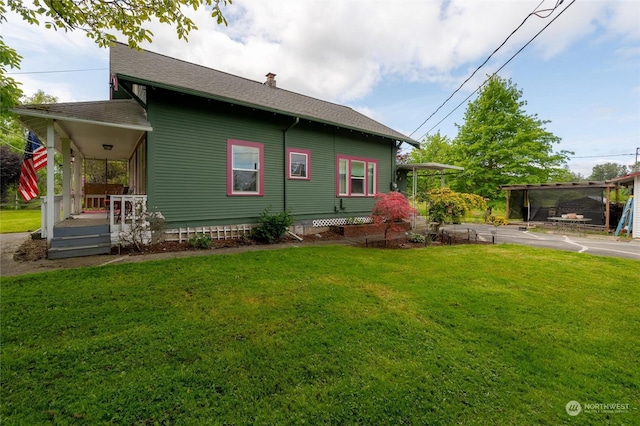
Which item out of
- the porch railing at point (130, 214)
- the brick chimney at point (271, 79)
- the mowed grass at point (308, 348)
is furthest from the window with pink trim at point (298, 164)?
the mowed grass at point (308, 348)

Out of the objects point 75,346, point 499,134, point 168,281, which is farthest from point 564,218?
point 75,346

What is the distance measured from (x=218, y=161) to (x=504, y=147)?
778 inches

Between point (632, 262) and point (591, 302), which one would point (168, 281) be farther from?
point (632, 262)

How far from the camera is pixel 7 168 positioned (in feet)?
75.4

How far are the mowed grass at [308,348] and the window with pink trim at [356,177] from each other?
6.28 metres

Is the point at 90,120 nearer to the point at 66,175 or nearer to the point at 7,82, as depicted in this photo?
the point at 7,82

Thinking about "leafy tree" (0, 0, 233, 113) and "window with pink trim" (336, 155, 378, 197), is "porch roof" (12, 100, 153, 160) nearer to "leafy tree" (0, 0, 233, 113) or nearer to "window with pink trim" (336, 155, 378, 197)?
"leafy tree" (0, 0, 233, 113)

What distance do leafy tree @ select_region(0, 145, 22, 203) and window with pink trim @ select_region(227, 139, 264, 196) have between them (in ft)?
91.1

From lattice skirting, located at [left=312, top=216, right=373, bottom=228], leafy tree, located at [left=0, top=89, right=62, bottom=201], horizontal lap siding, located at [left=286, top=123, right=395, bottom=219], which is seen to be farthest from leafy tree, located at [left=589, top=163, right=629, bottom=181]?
leafy tree, located at [left=0, top=89, right=62, bottom=201]

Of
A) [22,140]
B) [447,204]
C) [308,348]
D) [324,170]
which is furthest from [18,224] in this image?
[22,140]

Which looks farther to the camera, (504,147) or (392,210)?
(504,147)

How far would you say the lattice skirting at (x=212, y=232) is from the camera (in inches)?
279

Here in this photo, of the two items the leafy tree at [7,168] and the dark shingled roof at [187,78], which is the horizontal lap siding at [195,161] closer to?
the dark shingled roof at [187,78]

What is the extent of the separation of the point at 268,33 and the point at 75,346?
13627mm
